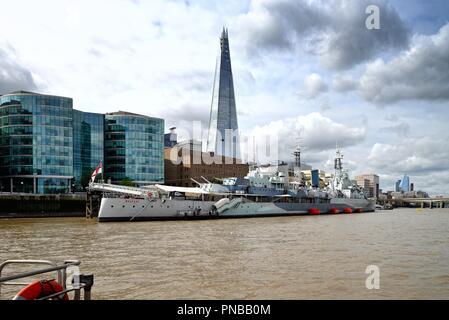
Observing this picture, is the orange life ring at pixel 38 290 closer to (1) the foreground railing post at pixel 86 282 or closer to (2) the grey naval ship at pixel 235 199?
(1) the foreground railing post at pixel 86 282

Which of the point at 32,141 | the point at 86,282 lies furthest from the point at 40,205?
the point at 86,282

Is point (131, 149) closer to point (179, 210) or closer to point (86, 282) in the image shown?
point (179, 210)

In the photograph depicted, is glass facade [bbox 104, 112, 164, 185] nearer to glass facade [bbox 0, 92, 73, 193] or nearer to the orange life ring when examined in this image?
glass facade [bbox 0, 92, 73, 193]

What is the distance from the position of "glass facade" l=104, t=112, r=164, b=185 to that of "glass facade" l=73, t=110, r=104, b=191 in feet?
9.60

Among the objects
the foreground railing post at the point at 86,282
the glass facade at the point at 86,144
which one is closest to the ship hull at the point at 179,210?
the glass facade at the point at 86,144

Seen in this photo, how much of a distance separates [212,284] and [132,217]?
41.3 metres

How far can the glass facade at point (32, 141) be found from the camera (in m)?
88.7

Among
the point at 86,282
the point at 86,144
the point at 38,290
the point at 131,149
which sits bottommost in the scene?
the point at 38,290

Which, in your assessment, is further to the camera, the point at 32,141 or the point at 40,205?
the point at 32,141

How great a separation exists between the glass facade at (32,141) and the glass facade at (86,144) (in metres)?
9.74

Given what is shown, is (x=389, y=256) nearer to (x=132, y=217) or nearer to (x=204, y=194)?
(x=132, y=217)

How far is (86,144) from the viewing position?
106188mm

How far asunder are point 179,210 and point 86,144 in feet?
181
